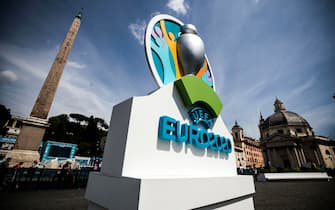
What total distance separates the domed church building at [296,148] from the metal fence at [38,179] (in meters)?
46.7

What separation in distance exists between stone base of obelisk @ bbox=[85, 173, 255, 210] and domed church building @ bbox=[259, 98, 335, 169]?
156 ft

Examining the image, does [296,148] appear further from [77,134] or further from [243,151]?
[77,134]

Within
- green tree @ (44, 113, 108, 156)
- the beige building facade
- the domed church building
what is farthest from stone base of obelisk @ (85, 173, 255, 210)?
the beige building facade

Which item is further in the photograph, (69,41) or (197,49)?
(69,41)

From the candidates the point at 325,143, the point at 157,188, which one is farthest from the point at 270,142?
the point at 157,188

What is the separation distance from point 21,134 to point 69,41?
371 inches

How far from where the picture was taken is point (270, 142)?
4419 cm

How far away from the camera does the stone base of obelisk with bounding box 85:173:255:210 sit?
1669 millimetres

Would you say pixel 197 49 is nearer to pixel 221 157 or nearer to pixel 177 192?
pixel 221 157

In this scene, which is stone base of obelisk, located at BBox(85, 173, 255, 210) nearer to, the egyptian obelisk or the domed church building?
the egyptian obelisk

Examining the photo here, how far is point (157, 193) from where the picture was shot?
5.88ft

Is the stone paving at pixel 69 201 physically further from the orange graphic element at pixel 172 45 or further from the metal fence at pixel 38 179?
the orange graphic element at pixel 172 45

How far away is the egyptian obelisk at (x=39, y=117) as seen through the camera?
34.9ft

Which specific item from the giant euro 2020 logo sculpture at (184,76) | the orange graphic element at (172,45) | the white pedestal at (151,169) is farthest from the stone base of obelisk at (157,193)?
the orange graphic element at (172,45)
